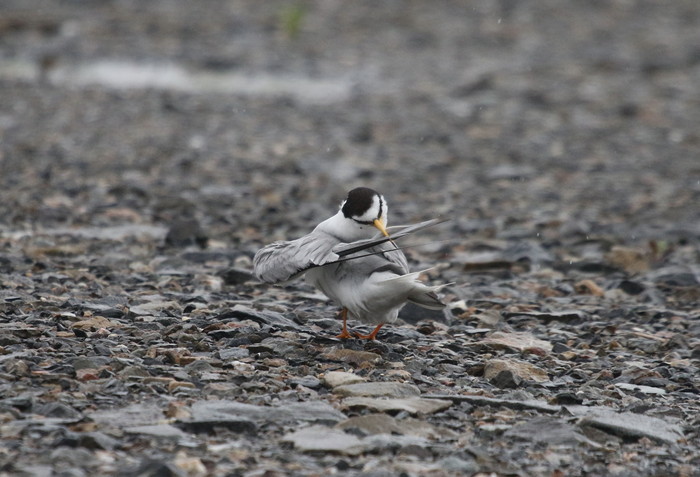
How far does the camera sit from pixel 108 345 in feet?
14.9

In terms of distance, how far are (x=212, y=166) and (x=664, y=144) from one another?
501 cm

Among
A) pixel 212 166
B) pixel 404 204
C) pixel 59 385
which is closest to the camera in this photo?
pixel 59 385

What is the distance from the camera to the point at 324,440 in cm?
357

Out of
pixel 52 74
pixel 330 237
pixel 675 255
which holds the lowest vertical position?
pixel 675 255

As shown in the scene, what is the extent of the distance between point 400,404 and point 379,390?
0.61ft

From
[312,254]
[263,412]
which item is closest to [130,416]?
[263,412]

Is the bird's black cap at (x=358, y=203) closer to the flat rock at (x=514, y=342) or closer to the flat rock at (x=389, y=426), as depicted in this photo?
the flat rock at (x=514, y=342)

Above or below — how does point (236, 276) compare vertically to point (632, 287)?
above

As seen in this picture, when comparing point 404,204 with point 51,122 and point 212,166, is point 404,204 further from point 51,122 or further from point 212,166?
point 51,122

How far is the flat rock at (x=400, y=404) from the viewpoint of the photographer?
397 cm

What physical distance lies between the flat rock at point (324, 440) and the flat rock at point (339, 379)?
56 centimetres

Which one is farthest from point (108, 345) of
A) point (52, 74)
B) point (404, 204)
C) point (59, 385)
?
point (52, 74)

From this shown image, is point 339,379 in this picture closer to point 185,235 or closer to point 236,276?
point 236,276

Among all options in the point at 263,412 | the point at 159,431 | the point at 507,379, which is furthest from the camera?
the point at 507,379
